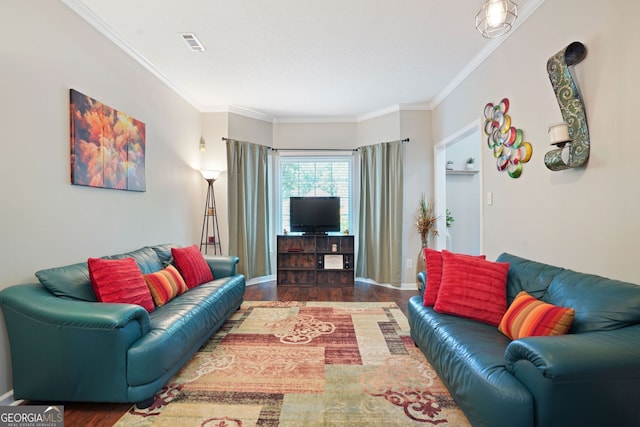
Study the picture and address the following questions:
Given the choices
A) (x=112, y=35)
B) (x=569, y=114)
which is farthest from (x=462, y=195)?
(x=112, y=35)

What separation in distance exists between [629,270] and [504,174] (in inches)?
51.0

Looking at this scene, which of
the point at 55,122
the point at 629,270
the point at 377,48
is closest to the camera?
the point at 629,270

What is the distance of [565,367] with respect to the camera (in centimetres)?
109

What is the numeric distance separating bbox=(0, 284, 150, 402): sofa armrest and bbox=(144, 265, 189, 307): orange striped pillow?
0.67m

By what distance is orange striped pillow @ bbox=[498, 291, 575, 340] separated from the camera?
148 centimetres

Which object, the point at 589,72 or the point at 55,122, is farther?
the point at 55,122

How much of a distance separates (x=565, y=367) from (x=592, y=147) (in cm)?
136

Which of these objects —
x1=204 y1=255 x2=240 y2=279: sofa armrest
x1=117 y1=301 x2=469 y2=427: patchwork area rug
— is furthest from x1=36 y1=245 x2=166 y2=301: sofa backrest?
x1=204 y1=255 x2=240 y2=279: sofa armrest

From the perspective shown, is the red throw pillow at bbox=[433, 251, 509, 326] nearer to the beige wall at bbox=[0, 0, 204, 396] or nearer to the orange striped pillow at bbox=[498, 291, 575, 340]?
the orange striped pillow at bbox=[498, 291, 575, 340]

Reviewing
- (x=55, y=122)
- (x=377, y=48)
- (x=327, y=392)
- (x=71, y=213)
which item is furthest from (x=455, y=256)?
(x=55, y=122)

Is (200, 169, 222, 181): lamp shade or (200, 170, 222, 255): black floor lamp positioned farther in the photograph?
(200, 170, 222, 255): black floor lamp

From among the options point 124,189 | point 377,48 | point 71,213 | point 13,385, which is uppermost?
point 377,48

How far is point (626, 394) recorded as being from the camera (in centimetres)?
112

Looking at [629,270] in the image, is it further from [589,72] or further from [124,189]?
[124,189]
